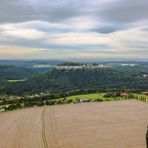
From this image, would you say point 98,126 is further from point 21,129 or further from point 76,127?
point 21,129

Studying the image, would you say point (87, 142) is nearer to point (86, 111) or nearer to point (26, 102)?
Answer: point (86, 111)

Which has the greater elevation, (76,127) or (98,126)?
(98,126)

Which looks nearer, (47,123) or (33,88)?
(47,123)

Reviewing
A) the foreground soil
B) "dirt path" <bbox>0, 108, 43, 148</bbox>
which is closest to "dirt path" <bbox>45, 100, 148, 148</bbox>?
the foreground soil

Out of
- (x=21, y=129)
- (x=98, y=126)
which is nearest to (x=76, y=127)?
(x=98, y=126)

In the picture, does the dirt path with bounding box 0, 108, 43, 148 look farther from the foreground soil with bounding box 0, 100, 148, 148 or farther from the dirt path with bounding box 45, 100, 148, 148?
the dirt path with bounding box 45, 100, 148, 148

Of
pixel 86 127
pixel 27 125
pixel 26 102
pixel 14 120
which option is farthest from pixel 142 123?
pixel 26 102

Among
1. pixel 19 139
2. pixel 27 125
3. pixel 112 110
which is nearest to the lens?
pixel 19 139

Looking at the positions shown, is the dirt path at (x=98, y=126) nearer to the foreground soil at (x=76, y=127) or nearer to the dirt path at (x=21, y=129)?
the foreground soil at (x=76, y=127)

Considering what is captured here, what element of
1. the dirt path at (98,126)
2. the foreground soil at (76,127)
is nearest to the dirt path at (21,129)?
the foreground soil at (76,127)
